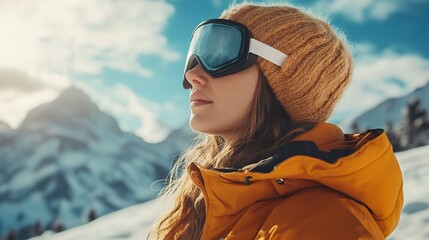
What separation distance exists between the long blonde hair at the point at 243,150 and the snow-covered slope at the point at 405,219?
3.40 ft

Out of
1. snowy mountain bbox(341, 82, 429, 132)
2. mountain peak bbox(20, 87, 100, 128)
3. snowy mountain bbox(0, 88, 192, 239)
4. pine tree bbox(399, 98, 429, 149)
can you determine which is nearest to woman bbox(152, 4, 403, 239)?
pine tree bbox(399, 98, 429, 149)

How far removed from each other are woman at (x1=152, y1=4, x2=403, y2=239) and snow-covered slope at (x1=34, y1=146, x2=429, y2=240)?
1447mm

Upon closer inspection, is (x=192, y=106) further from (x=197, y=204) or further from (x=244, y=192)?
(x=244, y=192)

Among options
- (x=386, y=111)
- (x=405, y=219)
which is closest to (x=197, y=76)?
(x=405, y=219)

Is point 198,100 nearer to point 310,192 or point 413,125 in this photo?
point 310,192

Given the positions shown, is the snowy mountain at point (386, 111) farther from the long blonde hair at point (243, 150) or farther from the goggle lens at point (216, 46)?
the goggle lens at point (216, 46)

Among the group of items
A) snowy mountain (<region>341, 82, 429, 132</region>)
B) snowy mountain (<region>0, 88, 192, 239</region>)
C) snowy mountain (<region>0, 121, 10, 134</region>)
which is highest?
snowy mountain (<region>0, 121, 10, 134</region>)

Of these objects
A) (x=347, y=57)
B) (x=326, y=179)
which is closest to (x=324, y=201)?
(x=326, y=179)

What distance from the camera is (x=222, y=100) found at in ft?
5.92

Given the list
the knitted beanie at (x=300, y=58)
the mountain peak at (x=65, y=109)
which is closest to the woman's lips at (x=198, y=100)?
the knitted beanie at (x=300, y=58)

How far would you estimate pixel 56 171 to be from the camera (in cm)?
13275

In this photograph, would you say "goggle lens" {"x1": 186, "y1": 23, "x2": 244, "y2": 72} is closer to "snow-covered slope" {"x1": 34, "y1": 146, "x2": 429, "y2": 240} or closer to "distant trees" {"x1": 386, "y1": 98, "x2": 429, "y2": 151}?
"snow-covered slope" {"x1": 34, "y1": 146, "x2": 429, "y2": 240}

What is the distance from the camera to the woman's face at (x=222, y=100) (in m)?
1.81

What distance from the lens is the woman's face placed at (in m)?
1.81
